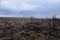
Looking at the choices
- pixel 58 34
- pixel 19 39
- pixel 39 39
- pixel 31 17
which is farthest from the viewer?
pixel 31 17

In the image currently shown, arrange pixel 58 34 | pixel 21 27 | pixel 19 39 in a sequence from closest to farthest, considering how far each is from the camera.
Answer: pixel 19 39, pixel 58 34, pixel 21 27

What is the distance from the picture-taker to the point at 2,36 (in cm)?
2659

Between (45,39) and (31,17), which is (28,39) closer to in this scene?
(45,39)

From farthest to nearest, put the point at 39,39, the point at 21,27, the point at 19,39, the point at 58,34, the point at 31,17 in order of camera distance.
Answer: the point at 31,17 < the point at 21,27 < the point at 58,34 < the point at 39,39 < the point at 19,39

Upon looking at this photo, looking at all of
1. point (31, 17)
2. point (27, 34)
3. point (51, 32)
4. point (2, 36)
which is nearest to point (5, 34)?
point (2, 36)

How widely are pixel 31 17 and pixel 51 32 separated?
63.6 ft

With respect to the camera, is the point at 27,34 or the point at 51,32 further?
the point at 51,32

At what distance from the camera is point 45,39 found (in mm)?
26969

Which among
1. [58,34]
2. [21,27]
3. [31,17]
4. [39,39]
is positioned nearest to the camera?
[39,39]

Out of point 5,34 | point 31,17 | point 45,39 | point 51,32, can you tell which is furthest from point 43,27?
point 31,17

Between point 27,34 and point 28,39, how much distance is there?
8.05ft

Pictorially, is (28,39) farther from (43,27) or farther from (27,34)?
(43,27)

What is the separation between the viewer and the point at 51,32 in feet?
99.6

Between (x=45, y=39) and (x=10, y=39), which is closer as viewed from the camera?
(x=10, y=39)
